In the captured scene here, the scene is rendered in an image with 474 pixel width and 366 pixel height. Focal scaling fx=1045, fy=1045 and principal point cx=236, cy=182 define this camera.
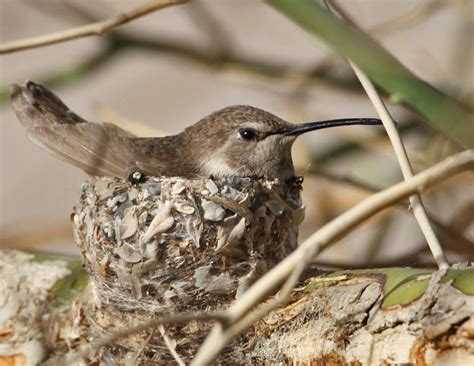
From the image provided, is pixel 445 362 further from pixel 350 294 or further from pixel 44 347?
pixel 44 347

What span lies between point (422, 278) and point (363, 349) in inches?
7.8

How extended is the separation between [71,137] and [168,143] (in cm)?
41

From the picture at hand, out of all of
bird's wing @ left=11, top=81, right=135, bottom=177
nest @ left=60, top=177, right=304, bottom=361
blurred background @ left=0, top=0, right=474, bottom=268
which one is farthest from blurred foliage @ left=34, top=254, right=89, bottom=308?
bird's wing @ left=11, top=81, right=135, bottom=177

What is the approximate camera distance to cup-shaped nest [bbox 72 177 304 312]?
2.71 m

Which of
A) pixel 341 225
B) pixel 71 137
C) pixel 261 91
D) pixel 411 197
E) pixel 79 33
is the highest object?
pixel 261 91

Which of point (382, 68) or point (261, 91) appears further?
point (261, 91)

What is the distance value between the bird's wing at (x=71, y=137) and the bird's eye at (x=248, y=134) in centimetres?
38

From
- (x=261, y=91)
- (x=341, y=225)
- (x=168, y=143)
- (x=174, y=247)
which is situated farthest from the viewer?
(x=261, y=91)

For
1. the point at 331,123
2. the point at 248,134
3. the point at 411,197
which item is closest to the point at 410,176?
the point at 411,197

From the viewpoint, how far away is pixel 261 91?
6059 mm

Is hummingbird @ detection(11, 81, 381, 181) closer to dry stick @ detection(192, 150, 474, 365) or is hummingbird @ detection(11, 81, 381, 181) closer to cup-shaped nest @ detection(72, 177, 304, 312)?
cup-shaped nest @ detection(72, 177, 304, 312)

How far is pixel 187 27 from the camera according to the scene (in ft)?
28.0

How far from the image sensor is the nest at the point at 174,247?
2693 mm

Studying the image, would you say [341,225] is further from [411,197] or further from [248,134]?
[248,134]
